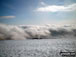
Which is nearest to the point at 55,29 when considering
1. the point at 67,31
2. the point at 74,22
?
the point at 67,31

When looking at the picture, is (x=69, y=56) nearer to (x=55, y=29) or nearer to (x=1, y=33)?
(x=55, y=29)

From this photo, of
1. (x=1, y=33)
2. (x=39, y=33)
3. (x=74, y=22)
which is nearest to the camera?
(x=74, y=22)

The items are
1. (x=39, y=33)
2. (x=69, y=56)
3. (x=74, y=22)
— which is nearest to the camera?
(x=69, y=56)

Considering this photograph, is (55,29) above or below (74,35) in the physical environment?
above

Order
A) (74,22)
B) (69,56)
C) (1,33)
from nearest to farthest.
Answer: (69,56) < (74,22) < (1,33)

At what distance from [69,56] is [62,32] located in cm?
270

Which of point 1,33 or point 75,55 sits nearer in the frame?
point 75,55

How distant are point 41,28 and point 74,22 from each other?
2.41 metres

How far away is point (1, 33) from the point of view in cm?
792

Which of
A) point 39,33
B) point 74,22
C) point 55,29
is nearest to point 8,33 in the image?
point 39,33

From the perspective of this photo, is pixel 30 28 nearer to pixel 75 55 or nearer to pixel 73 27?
pixel 73 27

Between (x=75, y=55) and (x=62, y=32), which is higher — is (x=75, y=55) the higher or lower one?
the lower one

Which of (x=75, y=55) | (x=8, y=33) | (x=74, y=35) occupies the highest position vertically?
(x=8, y=33)

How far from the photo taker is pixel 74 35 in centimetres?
831
